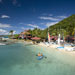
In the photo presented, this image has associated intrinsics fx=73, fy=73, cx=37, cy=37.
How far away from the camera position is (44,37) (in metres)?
59.0

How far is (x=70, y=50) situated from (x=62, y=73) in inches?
571

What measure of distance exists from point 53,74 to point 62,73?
1.55m

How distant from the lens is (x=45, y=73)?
12016mm

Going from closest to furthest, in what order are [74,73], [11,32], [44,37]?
[74,73]
[44,37]
[11,32]

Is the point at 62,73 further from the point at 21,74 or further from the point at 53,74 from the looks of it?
the point at 21,74

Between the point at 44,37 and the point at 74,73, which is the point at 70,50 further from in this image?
the point at 44,37

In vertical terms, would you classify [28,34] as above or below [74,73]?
above

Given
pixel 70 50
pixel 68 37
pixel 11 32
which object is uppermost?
pixel 11 32

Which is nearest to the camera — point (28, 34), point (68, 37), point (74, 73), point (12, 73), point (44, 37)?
point (74, 73)

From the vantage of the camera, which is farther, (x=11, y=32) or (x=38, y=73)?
(x=11, y=32)

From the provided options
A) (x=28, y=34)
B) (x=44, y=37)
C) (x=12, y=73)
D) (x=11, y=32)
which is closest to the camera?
(x=12, y=73)

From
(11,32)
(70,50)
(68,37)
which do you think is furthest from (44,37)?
(11,32)

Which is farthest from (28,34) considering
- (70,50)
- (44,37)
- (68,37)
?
(70,50)

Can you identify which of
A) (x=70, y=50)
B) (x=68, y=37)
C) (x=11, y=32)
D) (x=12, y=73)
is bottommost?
(x=12, y=73)
